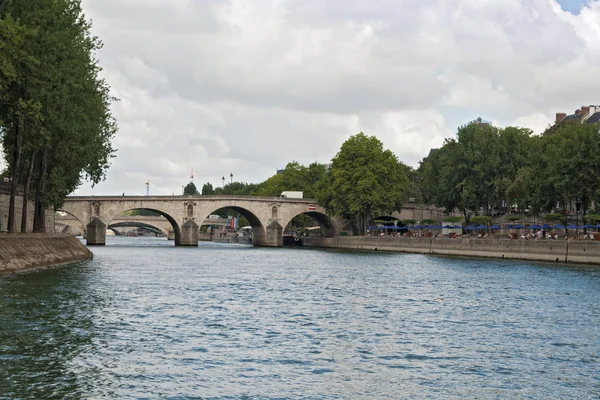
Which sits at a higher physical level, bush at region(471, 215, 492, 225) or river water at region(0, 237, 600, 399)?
bush at region(471, 215, 492, 225)

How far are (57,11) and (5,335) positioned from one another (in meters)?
29.9

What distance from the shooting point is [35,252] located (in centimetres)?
5019

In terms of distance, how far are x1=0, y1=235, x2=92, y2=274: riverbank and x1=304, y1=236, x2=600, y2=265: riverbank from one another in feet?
130

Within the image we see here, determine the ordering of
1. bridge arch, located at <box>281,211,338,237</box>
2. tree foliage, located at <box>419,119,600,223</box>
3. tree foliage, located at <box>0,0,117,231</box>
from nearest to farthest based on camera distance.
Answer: tree foliage, located at <box>0,0,117,231</box>
tree foliage, located at <box>419,119,600,223</box>
bridge arch, located at <box>281,211,338,237</box>

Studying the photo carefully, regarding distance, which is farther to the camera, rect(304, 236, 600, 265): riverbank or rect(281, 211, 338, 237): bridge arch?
rect(281, 211, 338, 237): bridge arch

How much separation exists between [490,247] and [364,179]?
36.4 m

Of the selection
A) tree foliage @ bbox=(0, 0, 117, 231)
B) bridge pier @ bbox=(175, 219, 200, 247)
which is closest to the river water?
tree foliage @ bbox=(0, 0, 117, 231)

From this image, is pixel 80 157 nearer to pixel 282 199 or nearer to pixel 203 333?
pixel 203 333

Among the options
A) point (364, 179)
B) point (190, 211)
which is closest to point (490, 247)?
point (364, 179)

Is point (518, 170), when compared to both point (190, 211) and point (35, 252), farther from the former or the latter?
point (35, 252)

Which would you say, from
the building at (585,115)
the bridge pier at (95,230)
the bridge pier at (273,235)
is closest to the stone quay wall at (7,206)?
the bridge pier at (95,230)

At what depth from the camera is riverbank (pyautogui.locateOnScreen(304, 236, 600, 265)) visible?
6512cm

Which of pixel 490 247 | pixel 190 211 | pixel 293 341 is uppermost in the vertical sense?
pixel 190 211

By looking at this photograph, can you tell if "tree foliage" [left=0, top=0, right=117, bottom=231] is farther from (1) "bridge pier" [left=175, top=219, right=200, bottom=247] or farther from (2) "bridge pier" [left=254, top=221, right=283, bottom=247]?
(2) "bridge pier" [left=254, top=221, right=283, bottom=247]
